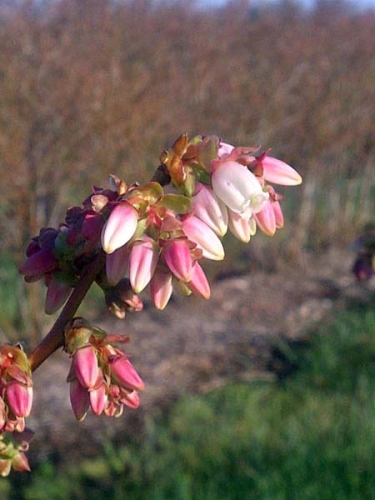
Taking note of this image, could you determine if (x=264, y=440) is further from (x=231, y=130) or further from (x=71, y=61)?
(x=231, y=130)

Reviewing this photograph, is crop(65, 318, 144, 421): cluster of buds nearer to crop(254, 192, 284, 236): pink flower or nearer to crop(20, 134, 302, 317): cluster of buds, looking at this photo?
crop(20, 134, 302, 317): cluster of buds

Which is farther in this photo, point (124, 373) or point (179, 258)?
point (124, 373)

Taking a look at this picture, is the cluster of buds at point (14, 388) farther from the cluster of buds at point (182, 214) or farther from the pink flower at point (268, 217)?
the pink flower at point (268, 217)

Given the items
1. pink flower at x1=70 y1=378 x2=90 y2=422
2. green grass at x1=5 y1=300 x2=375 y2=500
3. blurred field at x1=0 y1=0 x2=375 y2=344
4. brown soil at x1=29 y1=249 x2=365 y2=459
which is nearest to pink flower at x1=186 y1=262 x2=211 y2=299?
pink flower at x1=70 y1=378 x2=90 y2=422

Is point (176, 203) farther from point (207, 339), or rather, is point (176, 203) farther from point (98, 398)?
point (207, 339)

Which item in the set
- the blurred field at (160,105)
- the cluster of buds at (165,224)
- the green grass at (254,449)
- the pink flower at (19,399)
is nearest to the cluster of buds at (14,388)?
the pink flower at (19,399)

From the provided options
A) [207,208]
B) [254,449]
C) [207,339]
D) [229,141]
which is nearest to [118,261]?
[207,208]

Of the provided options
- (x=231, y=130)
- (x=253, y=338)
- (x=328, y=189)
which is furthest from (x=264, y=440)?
(x=328, y=189)
